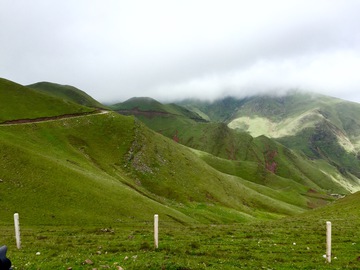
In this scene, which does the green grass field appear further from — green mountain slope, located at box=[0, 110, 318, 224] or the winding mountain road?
the winding mountain road

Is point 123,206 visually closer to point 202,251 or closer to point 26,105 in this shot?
point 202,251

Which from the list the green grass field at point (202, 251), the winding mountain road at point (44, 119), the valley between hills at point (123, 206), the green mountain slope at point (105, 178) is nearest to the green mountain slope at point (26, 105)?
the valley between hills at point (123, 206)

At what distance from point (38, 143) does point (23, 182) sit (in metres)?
A: 30.1

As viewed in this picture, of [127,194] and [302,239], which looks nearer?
[302,239]

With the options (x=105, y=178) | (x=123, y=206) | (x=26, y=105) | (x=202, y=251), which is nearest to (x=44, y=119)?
(x=26, y=105)

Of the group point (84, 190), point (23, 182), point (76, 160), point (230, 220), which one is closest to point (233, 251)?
point (84, 190)

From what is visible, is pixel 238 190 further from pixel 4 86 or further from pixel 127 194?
pixel 4 86

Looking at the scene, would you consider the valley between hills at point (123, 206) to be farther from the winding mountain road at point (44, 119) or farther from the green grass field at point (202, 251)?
the winding mountain road at point (44, 119)

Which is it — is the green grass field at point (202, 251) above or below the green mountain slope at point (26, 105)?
below

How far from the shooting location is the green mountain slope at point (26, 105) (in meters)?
101

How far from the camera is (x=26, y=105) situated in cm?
11081

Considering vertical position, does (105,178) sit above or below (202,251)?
below

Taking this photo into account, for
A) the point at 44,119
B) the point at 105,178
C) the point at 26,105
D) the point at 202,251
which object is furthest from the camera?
the point at 26,105

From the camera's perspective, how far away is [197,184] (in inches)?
3775
